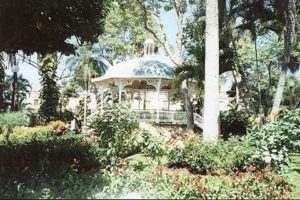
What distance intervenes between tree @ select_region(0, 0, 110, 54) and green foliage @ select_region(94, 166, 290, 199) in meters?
3.77

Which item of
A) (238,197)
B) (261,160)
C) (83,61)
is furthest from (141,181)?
(83,61)

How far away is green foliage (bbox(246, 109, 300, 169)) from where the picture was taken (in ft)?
34.3

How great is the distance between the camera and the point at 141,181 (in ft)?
26.3

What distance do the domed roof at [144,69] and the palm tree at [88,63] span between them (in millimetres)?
17469

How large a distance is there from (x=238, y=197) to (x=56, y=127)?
1683 centimetres

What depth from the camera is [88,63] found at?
47.3 m

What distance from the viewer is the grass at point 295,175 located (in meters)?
9.71

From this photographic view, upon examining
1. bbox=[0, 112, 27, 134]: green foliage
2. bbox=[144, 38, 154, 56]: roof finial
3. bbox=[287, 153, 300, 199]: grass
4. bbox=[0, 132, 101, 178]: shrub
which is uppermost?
bbox=[144, 38, 154, 56]: roof finial

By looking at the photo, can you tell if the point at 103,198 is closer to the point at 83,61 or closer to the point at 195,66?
the point at 195,66

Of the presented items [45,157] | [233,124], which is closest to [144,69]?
[233,124]

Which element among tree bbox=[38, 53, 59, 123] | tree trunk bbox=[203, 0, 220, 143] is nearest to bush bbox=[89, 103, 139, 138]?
tree trunk bbox=[203, 0, 220, 143]

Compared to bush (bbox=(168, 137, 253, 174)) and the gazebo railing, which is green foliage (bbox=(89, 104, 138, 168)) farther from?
the gazebo railing

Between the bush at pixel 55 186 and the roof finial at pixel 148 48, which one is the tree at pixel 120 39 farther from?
the bush at pixel 55 186

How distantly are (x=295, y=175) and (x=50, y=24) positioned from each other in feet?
23.6
